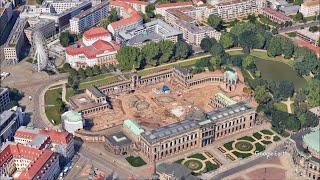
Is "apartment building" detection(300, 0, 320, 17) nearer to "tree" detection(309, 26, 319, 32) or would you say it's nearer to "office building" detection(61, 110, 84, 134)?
"tree" detection(309, 26, 319, 32)

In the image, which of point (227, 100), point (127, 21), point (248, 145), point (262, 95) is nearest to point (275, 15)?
point (127, 21)

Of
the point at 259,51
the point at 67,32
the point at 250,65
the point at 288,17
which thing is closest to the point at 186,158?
the point at 250,65

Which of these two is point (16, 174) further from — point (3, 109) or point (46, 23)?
point (46, 23)

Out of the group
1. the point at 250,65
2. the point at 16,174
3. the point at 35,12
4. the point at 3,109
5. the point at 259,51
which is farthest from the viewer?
the point at 35,12

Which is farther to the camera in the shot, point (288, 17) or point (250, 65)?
point (288, 17)

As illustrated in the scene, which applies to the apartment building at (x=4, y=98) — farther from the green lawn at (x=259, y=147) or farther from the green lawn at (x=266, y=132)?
the green lawn at (x=266, y=132)

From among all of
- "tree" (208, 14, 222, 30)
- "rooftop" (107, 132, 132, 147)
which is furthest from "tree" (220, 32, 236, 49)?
"rooftop" (107, 132, 132, 147)

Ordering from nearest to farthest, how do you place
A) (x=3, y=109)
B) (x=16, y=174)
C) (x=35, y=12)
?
1. (x=16, y=174)
2. (x=3, y=109)
3. (x=35, y=12)

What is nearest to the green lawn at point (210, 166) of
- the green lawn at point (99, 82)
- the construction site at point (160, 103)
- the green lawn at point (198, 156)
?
the green lawn at point (198, 156)
